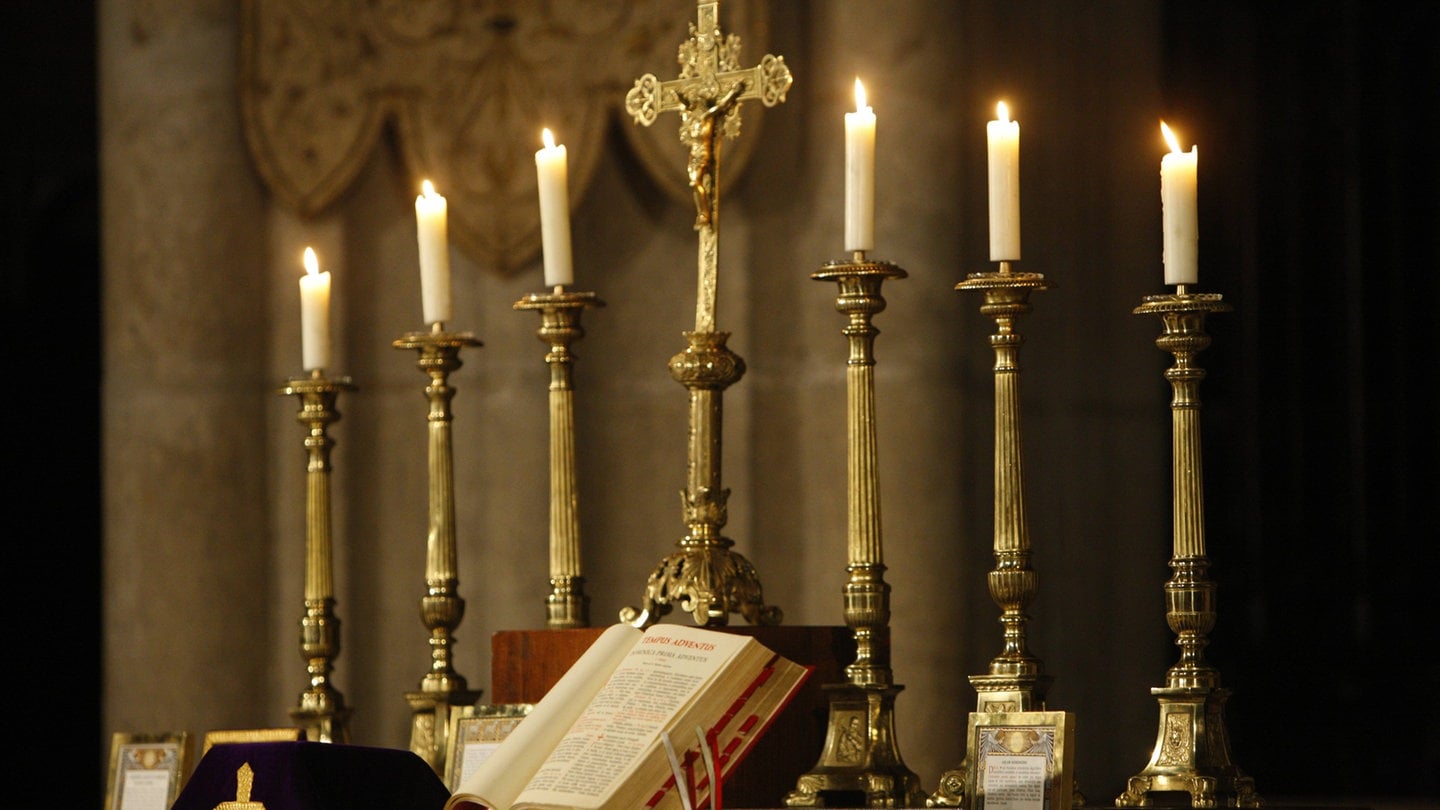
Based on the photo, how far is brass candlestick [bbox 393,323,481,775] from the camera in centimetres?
354

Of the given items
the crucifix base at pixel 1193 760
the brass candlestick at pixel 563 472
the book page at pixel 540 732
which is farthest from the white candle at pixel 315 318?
the crucifix base at pixel 1193 760

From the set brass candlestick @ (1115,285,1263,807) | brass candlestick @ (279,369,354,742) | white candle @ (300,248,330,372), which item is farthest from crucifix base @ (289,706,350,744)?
brass candlestick @ (1115,285,1263,807)

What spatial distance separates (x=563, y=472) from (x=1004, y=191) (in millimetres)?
961

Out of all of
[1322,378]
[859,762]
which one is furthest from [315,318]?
[1322,378]

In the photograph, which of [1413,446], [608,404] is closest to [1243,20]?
[1413,446]

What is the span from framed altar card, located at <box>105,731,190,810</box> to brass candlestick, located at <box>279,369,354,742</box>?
246 millimetres

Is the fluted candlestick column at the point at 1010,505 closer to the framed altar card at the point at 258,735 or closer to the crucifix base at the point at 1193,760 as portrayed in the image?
the crucifix base at the point at 1193,760

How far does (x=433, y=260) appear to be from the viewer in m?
3.57

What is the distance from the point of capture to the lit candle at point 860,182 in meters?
3.08

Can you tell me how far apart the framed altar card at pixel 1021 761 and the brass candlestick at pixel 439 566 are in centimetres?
116

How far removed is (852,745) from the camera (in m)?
3.04

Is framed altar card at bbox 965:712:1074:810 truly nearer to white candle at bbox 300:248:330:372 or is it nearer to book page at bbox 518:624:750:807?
book page at bbox 518:624:750:807

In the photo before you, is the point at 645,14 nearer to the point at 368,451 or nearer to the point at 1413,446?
the point at 368,451

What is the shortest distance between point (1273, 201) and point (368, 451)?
221 cm
